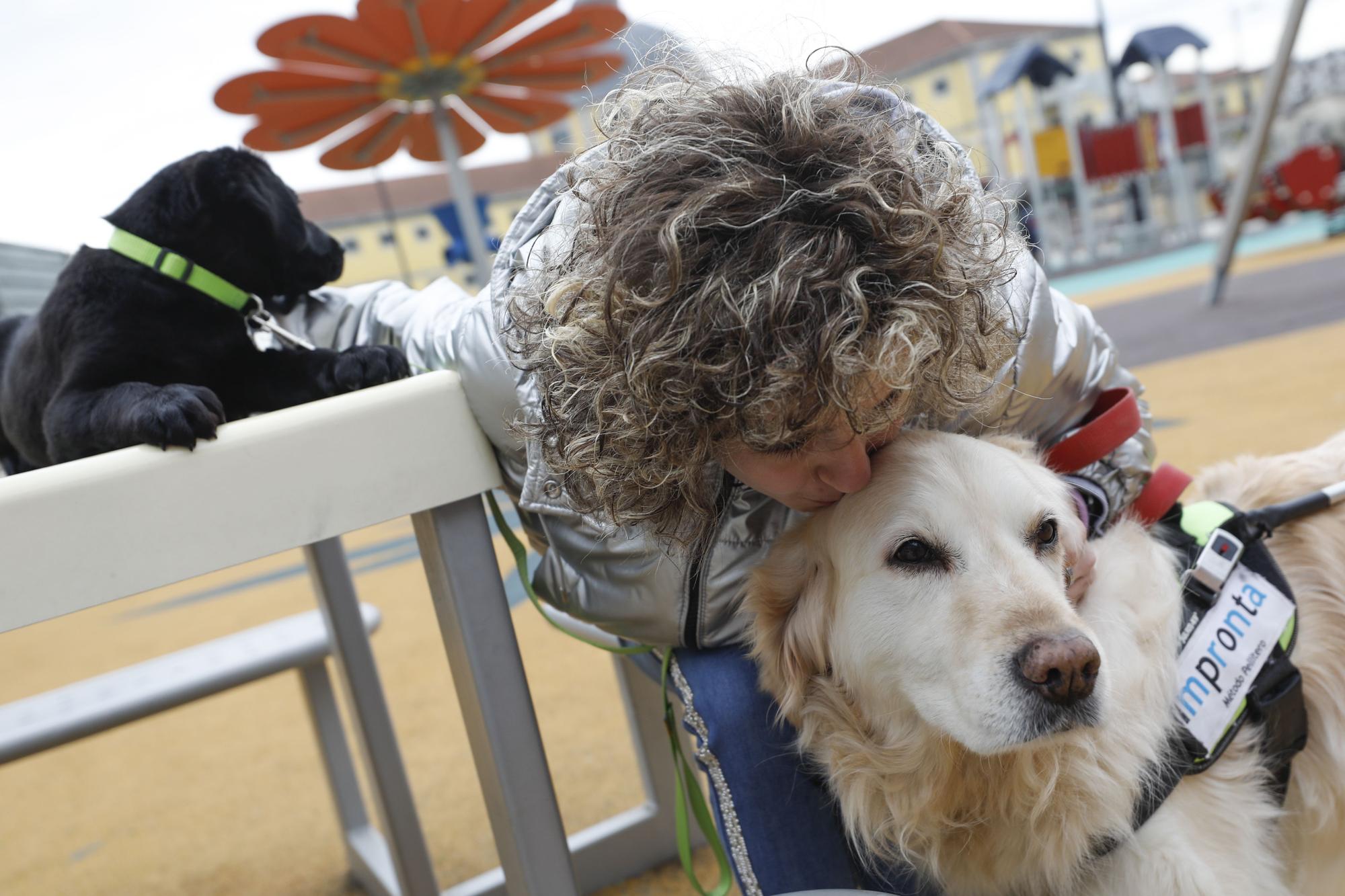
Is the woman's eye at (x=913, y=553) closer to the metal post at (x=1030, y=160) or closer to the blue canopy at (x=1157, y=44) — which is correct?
the metal post at (x=1030, y=160)

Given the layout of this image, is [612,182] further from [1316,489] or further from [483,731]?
[1316,489]

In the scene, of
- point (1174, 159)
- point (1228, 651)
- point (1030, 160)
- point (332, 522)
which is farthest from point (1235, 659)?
point (1174, 159)

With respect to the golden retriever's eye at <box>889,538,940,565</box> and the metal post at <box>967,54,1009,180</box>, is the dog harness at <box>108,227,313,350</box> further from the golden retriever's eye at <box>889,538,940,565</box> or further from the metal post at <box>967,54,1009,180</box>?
the metal post at <box>967,54,1009,180</box>

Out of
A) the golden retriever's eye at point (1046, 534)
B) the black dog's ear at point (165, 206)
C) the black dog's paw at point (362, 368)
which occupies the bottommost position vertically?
the golden retriever's eye at point (1046, 534)

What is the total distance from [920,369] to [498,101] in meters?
10.3

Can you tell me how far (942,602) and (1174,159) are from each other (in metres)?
18.5

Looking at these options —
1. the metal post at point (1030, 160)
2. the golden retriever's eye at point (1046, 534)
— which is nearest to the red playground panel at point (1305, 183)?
the metal post at point (1030, 160)

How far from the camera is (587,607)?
3.91 feet

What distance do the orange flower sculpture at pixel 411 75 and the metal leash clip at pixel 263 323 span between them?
595cm

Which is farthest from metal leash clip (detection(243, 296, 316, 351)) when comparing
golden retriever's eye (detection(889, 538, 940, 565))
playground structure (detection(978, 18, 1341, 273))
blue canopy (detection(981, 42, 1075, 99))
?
blue canopy (detection(981, 42, 1075, 99))

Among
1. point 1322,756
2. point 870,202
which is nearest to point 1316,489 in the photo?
point 1322,756

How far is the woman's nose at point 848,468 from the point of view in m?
0.99

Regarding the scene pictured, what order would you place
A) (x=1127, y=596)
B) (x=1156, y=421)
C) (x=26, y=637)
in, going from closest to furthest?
(x=1127, y=596)
(x=1156, y=421)
(x=26, y=637)

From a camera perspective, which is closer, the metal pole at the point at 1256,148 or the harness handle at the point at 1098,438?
the harness handle at the point at 1098,438
